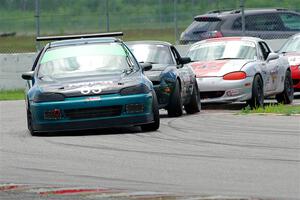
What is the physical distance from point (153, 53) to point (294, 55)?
5334 millimetres

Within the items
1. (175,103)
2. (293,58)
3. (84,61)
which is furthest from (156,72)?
(293,58)

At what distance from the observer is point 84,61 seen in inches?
635

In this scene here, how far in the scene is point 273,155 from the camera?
12.2 meters

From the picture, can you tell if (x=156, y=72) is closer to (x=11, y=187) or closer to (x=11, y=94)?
(x=11, y=187)

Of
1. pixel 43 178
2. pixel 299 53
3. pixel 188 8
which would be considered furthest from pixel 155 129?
pixel 188 8

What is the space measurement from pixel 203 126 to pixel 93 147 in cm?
318

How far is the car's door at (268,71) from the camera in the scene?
2099cm

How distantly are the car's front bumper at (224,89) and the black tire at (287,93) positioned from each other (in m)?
2.33

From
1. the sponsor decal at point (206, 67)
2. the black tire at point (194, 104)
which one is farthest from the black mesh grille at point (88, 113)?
the sponsor decal at point (206, 67)

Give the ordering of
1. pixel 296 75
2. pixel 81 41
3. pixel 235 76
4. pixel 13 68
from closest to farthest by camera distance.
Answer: pixel 81 41 < pixel 235 76 < pixel 296 75 < pixel 13 68

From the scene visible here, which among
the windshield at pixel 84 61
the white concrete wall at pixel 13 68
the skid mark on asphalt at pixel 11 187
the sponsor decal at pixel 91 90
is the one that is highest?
the skid mark on asphalt at pixel 11 187

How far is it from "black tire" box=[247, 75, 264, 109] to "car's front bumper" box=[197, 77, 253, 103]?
0.27ft

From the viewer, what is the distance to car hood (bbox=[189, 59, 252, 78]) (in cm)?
2016

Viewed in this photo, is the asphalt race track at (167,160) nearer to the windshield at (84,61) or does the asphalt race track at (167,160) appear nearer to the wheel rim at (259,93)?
the windshield at (84,61)
